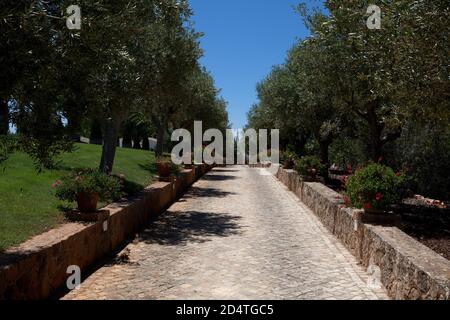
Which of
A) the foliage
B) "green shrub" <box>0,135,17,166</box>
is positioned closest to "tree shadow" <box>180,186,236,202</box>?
the foliage

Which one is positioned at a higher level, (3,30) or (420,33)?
(420,33)

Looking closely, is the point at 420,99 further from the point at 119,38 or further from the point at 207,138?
the point at 207,138

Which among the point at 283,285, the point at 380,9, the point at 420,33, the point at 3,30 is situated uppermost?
the point at 380,9

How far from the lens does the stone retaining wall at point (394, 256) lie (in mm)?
5816

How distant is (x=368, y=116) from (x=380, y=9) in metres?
9.53

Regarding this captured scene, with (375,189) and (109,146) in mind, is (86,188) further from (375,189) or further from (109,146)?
(109,146)

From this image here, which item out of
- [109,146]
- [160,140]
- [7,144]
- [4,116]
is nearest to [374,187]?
[7,144]

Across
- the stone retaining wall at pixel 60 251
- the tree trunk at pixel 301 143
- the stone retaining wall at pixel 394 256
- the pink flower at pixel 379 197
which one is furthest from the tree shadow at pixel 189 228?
the tree trunk at pixel 301 143

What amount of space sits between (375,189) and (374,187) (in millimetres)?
50

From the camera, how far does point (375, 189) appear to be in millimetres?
9781

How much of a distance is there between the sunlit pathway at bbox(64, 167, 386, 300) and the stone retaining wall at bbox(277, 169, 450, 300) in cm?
30

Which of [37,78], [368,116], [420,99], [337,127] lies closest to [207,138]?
[337,127]

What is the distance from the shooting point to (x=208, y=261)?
934 cm

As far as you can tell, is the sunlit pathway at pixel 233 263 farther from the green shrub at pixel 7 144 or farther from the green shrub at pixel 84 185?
the green shrub at pixel 7 144
